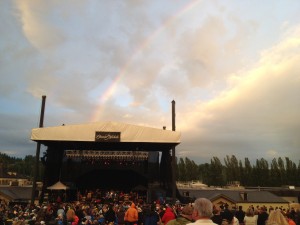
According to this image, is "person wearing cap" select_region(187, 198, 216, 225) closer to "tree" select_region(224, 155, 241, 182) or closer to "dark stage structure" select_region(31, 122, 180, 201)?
"dark stage structure" select_region(31, 122, 180, 201)

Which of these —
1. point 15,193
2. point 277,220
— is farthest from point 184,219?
point 15,193

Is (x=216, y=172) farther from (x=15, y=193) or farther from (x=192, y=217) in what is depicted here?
(x=192, y=217)

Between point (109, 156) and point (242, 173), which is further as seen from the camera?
point (242, 173)

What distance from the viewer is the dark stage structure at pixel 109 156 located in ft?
72.0

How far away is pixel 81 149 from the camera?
28.6 metres

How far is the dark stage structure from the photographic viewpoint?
21938 millimetres

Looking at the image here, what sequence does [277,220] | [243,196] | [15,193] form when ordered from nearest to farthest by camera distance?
[277,220]
[15,193]
[243,196]

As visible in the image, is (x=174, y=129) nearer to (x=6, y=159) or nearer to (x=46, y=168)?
(x=46, y=168)

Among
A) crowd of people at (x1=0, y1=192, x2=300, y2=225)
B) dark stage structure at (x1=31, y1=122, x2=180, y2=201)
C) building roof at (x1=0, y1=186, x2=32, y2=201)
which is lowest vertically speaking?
building roof at (x1=0, y1=186, x2=32, y2=201)

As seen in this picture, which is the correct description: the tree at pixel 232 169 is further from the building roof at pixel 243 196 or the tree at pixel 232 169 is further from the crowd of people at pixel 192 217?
the crowd of people at pixel 192 217

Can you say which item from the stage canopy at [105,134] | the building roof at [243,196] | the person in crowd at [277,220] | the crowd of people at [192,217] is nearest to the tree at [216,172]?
the building roof at [243,196]

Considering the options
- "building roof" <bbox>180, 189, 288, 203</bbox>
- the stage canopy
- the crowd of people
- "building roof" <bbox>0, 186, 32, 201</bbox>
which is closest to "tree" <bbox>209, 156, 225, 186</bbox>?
"building roof" <bbox>180, 189, 288, 203</bbox>

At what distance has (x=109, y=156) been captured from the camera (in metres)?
27.0

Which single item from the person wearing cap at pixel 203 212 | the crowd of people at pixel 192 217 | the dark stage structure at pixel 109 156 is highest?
the dark stage structure at pixel 109 156
